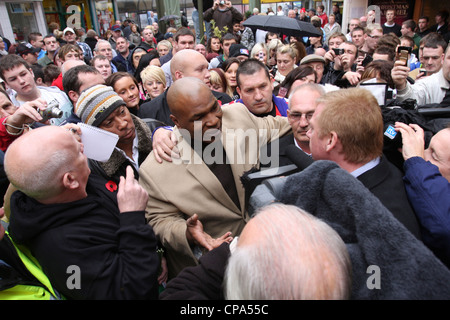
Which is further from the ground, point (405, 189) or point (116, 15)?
point (116, 15)

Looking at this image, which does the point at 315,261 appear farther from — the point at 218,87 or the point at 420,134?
the point at 218,87

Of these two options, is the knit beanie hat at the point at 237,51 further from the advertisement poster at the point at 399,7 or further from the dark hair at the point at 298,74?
the advertisement poster at the point at 399,7

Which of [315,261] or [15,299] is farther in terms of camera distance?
[15,299]

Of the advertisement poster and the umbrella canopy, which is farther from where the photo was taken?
the advertisement poster

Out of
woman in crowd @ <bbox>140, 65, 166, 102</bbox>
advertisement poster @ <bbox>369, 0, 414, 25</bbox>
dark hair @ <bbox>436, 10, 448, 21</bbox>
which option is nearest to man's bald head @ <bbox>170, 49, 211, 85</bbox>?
woman in crowd @ <bbox>140, 65, 166, 102</bbox>

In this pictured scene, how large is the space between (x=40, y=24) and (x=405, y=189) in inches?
756

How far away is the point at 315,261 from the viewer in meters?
0.83

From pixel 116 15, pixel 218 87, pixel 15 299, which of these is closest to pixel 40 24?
pixel 116 15

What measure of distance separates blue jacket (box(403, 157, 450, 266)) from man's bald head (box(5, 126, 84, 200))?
5.31 feet

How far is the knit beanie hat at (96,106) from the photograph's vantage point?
208cm

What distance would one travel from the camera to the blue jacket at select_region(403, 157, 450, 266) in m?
1.21

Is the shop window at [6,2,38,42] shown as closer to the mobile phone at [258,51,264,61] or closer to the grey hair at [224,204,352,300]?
the mobile phone at [258,51,264,61]
